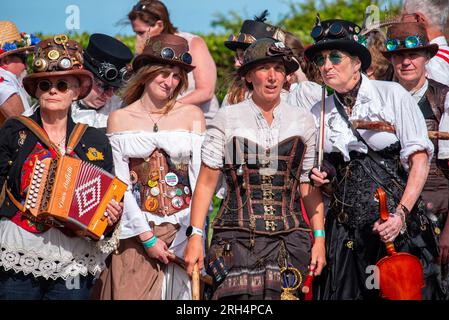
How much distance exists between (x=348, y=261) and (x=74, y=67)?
2394 millimetres

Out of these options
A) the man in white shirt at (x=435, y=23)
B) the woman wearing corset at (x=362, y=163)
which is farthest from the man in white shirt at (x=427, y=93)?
the woman wearing corset at (x=362, y=163)

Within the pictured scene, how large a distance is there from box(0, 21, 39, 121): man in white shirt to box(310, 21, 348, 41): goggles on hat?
9.52 ft

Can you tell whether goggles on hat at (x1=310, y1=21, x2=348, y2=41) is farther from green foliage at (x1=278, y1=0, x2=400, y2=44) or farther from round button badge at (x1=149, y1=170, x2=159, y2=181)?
green foliage at (x1=278, y1=0, x2=400, y2=44)

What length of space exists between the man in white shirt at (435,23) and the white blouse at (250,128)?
2131 mm

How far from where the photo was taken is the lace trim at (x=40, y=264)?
22.7 ft

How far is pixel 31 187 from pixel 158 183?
1221mm

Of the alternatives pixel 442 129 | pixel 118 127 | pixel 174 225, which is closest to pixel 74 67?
pixel 118 127

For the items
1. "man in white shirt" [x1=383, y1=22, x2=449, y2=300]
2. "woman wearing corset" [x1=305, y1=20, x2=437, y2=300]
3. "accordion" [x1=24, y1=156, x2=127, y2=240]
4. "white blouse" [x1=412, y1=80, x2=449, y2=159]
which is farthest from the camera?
"man in white shirt" [x1=383, y1=22, x2=449, y2=300]

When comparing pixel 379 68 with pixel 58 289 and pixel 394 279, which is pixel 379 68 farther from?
pixel 58 289

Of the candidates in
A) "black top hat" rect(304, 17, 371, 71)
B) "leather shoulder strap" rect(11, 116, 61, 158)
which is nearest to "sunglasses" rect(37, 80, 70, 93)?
"leather shoulder strap" rect(11, 116, 61, 158)

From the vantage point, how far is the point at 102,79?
30.0 ft

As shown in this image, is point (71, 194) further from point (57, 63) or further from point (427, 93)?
point (427, 93)

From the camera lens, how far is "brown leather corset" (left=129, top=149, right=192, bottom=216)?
7.77m
